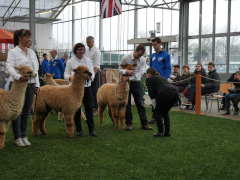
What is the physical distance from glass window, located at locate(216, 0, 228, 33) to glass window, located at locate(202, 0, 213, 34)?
1.40ft

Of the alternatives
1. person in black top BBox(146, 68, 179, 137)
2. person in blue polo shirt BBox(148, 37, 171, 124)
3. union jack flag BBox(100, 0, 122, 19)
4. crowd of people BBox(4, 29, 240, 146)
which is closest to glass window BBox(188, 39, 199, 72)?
union jack flag BBox(100, 0, 122, 19)

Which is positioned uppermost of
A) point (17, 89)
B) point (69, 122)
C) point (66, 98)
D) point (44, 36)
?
point (44, 36)

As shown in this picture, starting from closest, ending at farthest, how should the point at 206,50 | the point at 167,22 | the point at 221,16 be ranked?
the point at 221,16
the point at 206,50
the point at 167,22

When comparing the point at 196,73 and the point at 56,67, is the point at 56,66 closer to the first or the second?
the point at 56,67

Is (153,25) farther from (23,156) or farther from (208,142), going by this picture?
(23,156)

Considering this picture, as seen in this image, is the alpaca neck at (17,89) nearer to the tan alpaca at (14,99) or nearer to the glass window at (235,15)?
the tan alpaca at (14,99)

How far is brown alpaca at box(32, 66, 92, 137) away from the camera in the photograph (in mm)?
5152

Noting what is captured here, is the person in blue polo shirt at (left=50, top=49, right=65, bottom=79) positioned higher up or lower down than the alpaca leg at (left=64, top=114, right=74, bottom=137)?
higher up

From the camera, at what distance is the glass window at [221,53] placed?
595 inches

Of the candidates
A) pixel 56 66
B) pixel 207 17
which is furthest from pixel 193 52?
pixel 56 66

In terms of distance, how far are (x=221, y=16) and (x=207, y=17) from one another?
2.90ft

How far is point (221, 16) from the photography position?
1512 centimetres

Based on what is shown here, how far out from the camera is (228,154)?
4.38 m

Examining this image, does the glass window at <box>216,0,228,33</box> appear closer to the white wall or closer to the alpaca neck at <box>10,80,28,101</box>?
the alpaca neck at <box>10,80,28,101</box>
